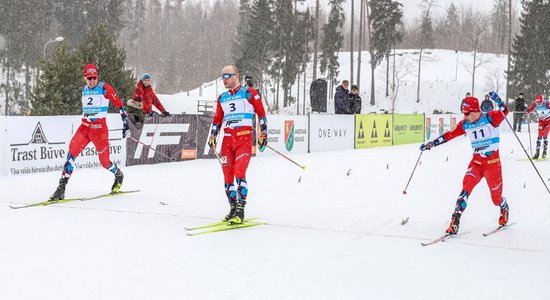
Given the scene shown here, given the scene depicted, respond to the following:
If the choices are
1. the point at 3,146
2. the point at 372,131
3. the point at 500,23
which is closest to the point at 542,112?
the point at 372,131

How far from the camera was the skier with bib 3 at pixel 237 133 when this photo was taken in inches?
279

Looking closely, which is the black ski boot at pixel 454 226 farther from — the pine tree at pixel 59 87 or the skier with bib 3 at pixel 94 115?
the pine tree at pixel 59 87

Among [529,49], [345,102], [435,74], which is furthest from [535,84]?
[345,102]

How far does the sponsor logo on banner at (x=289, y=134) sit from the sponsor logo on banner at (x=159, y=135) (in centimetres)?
441

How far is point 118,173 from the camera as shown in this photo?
31.0ft

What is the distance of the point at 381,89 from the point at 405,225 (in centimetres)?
6414

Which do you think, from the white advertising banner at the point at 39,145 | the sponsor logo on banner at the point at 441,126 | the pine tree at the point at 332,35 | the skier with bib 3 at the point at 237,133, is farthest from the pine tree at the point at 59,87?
the pine tree at the point at 332,35

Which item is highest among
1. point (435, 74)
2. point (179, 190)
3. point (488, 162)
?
point (435, 74)

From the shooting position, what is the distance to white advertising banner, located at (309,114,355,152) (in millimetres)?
20938

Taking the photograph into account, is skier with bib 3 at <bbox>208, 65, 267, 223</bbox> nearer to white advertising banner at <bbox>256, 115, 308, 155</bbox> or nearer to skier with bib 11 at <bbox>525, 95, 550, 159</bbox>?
white advertising banner at <bbox>256, 115, 308, 155</bbox>

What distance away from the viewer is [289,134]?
19.6 meters

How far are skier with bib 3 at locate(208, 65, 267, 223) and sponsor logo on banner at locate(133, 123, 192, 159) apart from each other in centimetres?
799

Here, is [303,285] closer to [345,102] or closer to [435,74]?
[345,102]

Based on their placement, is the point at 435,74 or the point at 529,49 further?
the point at 435,74
